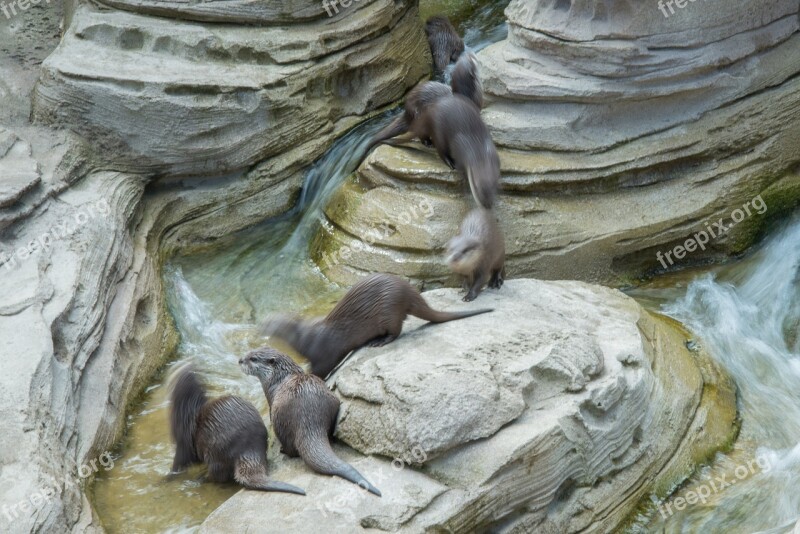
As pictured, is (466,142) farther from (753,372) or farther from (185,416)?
(185,416)

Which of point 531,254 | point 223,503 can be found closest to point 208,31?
point 531,254

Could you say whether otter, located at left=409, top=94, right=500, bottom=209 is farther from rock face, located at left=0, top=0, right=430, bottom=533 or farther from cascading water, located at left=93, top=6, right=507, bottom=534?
rock face, located at left=0, top=0, right=430, bottom=533

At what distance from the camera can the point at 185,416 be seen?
4.71m

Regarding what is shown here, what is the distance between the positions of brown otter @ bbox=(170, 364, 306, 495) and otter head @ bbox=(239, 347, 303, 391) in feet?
0.97

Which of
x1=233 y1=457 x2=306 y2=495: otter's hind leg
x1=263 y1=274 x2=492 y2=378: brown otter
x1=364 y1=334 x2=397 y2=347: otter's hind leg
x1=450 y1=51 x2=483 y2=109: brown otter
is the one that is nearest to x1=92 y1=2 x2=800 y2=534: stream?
x1=233 y1=457 x2=306 y2=495: otter's hind leg

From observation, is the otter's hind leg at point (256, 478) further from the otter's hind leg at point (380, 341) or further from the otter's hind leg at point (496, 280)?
the otter's hind leg at point (496, 280)

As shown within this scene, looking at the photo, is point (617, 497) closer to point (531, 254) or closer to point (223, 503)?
point (223, 503)

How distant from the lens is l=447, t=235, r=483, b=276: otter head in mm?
5355

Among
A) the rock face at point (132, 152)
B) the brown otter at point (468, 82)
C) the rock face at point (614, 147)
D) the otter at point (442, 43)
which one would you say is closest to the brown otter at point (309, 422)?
the rock face at point (132, 152)

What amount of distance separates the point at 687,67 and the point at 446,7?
13.0 feet

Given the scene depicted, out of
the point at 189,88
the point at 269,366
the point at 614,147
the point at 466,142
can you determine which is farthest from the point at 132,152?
the point at 614,147

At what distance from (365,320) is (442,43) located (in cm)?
444

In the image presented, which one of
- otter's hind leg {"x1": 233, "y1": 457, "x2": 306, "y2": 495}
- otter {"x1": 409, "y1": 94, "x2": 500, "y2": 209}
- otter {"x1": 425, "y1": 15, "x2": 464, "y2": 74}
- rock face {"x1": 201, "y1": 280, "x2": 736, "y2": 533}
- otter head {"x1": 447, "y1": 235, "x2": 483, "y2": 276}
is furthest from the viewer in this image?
otter {"x1": 425, "y1": 15, "x2": 464, "y2": 74}

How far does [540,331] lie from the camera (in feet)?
16.0
